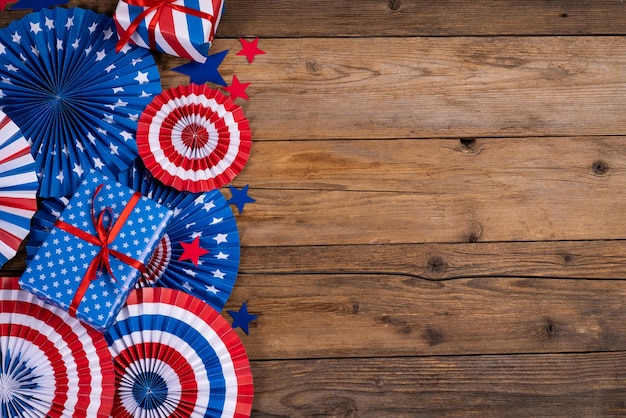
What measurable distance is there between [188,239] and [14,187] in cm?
38

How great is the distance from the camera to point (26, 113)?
1361 mm

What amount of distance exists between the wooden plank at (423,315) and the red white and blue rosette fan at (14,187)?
1.57ft

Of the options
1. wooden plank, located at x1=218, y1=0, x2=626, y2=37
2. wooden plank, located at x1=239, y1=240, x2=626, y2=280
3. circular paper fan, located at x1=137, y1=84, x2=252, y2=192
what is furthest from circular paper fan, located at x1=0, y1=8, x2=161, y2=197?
wooden plank, located at x1=239, y1=240, x2=626, y2=280

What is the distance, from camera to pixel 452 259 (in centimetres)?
146

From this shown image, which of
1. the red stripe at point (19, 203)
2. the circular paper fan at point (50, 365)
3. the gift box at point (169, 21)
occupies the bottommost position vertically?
the circular paper fan at point (50, 365)

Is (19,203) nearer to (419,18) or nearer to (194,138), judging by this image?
(194,138)

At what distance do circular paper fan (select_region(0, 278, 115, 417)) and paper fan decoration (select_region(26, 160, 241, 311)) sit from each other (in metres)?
0.15

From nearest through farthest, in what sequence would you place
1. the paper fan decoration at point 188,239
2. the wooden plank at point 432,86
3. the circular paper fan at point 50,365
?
the circular paper fan at point 50,365
the paper fan decoration at point 188,239
the wooden plank at point 432,86

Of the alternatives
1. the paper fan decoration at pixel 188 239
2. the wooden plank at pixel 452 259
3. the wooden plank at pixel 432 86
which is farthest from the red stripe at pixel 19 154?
the wooden plank at pixel 452 259

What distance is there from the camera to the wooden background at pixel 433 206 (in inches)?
55.8

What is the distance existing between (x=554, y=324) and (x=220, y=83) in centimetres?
99

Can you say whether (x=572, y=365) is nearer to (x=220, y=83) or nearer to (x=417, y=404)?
(x=417, y=404)

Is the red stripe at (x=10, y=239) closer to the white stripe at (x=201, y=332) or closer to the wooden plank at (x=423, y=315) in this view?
the white stripe at (x=201, y=332)

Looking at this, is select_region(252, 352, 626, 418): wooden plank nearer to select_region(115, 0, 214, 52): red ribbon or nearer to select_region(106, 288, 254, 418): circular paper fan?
select_region(106, 288, 254, 418): circular paper fan
